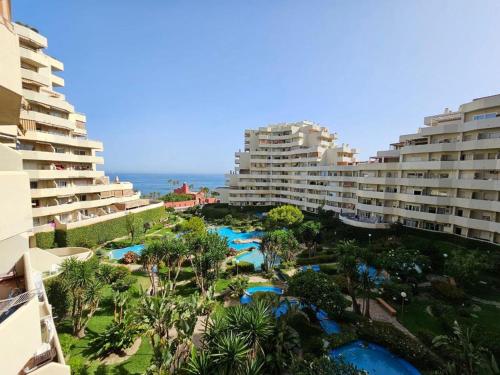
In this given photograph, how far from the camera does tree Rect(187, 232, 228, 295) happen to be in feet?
86.9

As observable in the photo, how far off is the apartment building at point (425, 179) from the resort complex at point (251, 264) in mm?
221

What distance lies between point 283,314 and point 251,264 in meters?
16.1

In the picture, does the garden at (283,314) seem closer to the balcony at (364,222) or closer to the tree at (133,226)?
the balcony at (364,222)

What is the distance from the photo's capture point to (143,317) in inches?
576

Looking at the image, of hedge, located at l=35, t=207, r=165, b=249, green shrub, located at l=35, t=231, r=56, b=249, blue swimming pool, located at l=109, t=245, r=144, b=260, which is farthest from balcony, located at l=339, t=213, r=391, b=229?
green shrub, located at l=35, t=231, r=56, b=249

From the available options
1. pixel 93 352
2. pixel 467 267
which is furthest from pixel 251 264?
pixel 467 267

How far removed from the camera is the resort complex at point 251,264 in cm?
1209

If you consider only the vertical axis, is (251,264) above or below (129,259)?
above

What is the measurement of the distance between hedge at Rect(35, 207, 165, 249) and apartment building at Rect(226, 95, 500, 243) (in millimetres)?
42456

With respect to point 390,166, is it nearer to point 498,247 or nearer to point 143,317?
point 498,247

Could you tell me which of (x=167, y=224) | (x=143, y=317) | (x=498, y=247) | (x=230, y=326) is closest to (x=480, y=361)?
(x=230, y=326)

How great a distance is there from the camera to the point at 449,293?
2311 centimetres

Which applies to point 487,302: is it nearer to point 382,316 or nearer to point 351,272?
point 382,316

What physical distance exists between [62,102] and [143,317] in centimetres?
3819
